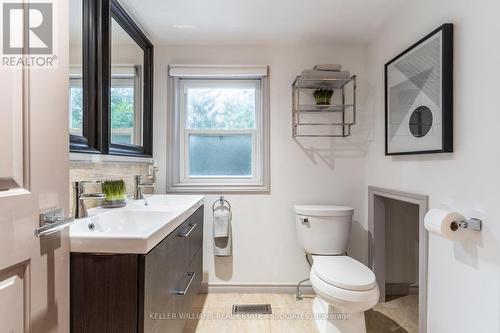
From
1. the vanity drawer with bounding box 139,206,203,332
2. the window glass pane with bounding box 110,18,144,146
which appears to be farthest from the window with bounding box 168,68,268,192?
the vanity drawer with bounding box 139,206,203,332

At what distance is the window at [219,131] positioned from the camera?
2467mm

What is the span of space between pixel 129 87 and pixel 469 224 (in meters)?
2.14

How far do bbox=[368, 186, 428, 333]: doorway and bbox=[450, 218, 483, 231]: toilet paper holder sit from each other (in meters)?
0.80

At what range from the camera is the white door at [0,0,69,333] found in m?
0.64

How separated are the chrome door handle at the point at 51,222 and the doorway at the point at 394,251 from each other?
1993 mm

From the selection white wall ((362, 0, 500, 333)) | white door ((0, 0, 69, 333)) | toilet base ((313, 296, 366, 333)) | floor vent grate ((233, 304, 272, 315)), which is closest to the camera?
white door ((0, 0, 69, 333))

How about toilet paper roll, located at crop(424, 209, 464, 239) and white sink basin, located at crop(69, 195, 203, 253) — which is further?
toilet paper roll, located at crop(424, 209, 464, 239)

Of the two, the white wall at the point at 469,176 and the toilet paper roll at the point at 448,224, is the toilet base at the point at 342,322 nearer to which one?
the white wall at the point at 469,176

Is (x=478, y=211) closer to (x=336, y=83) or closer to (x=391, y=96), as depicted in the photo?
(x=391, y=96)

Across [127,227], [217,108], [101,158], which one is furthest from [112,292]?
[217,108]

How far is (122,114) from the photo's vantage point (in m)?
1.91

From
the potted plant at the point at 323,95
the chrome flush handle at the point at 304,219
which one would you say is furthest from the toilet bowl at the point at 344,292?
the potted plant at the point at 323,95

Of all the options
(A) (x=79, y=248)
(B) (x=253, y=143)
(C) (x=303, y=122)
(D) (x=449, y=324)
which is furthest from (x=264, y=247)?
(A) (x=79, y=248)

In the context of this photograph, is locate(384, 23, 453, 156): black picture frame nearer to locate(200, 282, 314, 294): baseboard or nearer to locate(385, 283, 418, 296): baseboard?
locate(385, 283, 418, 296): baseboard
